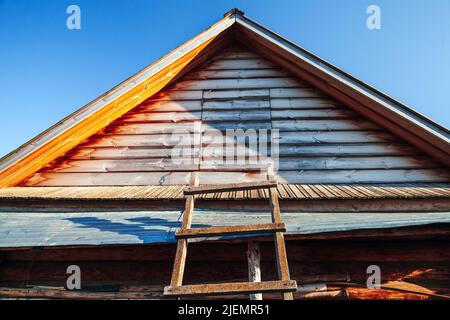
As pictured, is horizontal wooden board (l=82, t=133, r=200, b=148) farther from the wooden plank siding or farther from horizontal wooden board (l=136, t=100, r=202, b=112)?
horizontal wooden board (l=136, t=100, r=202, b=112)

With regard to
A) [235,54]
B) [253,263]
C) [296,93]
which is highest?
[235,54]

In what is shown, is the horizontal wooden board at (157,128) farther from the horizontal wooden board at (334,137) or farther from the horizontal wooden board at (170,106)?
the horizontal wooden board at (334,137)

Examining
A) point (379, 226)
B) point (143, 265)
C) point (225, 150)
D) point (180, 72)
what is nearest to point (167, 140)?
point (225, 150)

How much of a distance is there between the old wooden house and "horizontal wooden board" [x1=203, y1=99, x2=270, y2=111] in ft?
0.09

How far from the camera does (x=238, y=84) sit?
5469 mm

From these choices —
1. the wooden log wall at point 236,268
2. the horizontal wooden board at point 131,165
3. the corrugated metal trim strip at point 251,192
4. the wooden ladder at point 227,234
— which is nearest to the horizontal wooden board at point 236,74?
the horizontal wooden board at point 131,165

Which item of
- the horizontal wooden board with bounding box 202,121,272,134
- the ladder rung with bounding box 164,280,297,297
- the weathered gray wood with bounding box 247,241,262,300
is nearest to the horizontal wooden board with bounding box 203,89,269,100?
the horizontal wooden board with bounding box 202,121,272,134

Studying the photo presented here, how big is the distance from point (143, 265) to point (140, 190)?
1.11 m

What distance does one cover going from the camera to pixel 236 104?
205 inches

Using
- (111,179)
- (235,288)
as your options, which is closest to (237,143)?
(111,179)

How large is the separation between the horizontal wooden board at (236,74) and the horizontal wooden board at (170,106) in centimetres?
71

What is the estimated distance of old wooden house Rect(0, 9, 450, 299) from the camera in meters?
2.78

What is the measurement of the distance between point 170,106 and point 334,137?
310 cm

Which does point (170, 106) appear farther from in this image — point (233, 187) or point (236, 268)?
point (236, 268)
